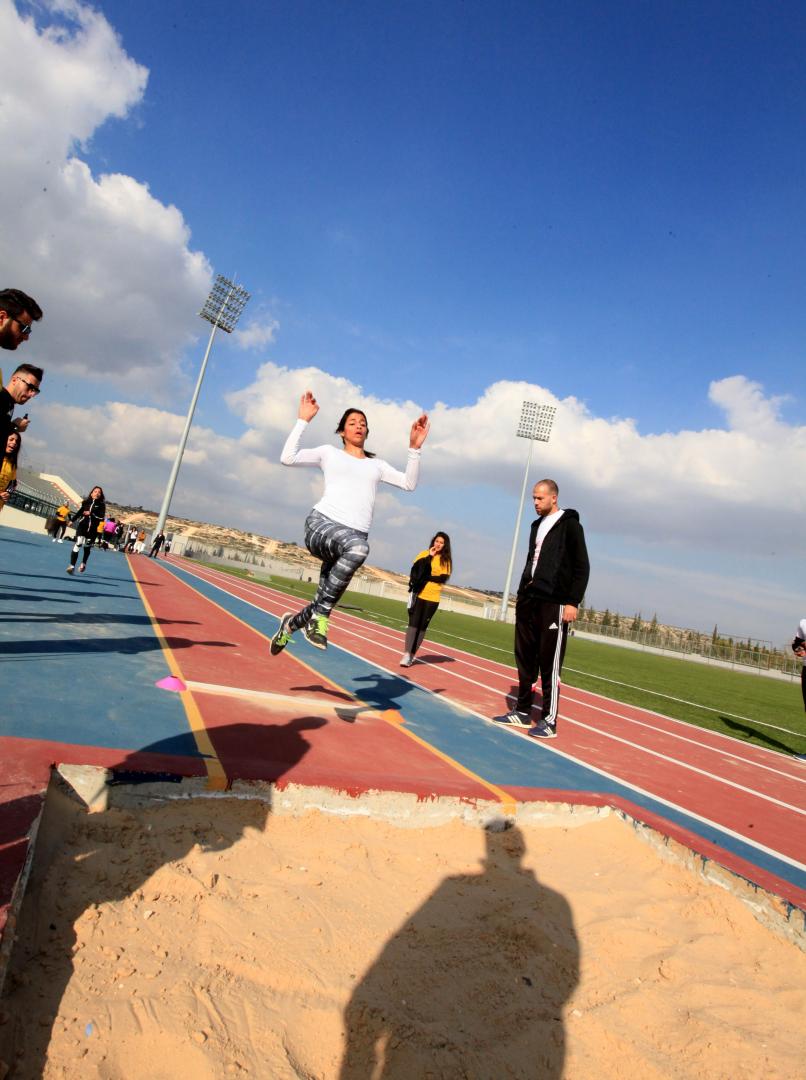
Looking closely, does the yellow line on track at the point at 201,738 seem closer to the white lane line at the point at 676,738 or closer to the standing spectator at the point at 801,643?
the white lane line at the point at 676,738

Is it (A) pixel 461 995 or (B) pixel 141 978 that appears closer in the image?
(B) pixel 141 978

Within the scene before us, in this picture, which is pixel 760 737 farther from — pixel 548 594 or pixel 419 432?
pixel 419 432

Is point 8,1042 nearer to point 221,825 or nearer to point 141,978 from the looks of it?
point 141,978

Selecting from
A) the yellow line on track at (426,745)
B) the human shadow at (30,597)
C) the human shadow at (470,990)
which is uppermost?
the human shadow at (30,597)

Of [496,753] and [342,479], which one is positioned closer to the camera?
[342,479]

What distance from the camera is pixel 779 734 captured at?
32.2 feet

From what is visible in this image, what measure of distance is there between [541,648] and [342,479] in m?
2.68

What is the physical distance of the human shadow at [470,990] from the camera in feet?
5.30

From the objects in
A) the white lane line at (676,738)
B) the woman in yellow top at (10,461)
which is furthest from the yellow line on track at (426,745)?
the woman in yellow top at (10,461)

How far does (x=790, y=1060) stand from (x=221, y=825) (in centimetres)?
209

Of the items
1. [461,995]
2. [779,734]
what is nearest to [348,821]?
[461,995]

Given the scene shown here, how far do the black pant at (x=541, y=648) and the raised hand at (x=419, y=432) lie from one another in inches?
83.8

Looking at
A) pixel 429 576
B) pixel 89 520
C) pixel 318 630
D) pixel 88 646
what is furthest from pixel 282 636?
pixel 89 520

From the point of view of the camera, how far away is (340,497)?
4.17 metres
